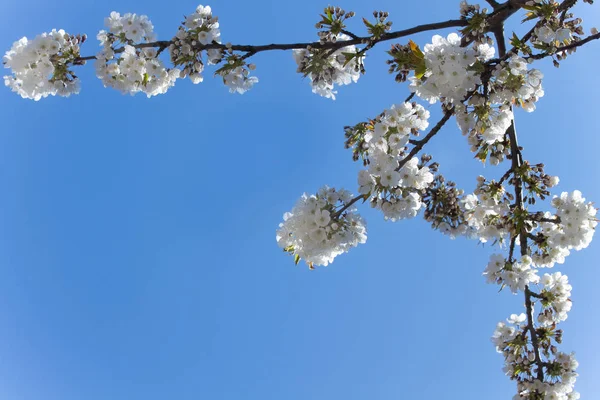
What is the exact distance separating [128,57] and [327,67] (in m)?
2.14

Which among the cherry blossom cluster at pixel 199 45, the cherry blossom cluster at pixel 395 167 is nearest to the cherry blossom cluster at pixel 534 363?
the cherry blossom cluster at pixel 395 167

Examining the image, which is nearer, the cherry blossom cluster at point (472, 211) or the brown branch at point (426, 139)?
the brown branch at point (426, 139)

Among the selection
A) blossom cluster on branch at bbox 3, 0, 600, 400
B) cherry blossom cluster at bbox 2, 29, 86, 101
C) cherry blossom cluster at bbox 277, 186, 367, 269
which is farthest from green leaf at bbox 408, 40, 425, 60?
cherry blossom cluster at bbox 2, 29, 86, 101

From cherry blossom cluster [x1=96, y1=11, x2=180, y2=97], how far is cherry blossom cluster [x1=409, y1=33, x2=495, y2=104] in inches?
116

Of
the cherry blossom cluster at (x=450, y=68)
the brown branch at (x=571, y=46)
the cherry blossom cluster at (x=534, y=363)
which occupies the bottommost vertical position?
the cherry blossom cluster at (x=534, y=363)

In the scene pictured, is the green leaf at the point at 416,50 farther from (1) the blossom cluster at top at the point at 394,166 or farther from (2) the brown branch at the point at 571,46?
(2) the brown branch at the point at 571,46

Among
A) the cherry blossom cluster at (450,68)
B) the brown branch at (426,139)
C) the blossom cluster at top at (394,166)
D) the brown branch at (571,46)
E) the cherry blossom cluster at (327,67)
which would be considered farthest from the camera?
the cherry blossom cluster at (327,67)

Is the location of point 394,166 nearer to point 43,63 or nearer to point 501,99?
point 501,99

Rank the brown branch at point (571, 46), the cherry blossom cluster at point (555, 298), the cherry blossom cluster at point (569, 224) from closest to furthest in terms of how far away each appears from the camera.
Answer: the brown branch at point (571, 46)
the cherry blossom cluster at point (569, 224)
the cherry blossom cluster at point (555, 298)

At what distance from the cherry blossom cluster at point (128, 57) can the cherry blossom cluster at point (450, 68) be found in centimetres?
294

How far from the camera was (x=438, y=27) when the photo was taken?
4.83m

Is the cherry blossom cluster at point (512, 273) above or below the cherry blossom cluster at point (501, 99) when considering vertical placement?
below

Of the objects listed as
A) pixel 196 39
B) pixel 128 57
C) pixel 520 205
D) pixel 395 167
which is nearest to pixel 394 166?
pixel 395 167

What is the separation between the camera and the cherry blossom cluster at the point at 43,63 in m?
5.19
